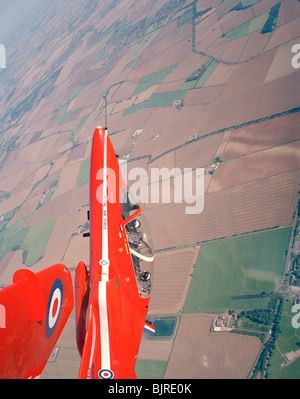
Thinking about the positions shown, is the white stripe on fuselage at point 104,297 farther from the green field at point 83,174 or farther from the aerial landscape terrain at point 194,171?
the green field at point 83,174

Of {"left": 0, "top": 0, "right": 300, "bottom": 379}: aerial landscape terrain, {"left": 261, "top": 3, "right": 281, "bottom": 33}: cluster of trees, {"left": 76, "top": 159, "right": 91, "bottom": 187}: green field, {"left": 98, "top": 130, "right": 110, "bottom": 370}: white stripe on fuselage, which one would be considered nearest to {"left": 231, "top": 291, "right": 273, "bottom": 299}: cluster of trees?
{"left": 0, "top": 0, "right": 300, "bottom": 379}: aerial landscape terrain

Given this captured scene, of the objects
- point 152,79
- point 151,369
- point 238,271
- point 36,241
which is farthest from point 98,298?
point 152,79

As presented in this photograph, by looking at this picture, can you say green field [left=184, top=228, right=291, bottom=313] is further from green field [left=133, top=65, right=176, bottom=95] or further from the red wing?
green field [left=133, top=65, right=176, bottom=95]

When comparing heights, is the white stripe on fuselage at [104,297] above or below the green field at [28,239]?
below

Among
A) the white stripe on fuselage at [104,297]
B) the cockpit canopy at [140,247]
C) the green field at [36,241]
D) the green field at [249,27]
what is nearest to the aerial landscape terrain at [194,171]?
the green field at [36,241]

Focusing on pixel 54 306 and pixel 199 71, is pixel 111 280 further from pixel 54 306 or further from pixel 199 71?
pixel 199 71

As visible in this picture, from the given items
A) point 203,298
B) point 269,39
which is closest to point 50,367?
point 203,298

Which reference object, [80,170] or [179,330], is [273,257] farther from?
[80,170]
